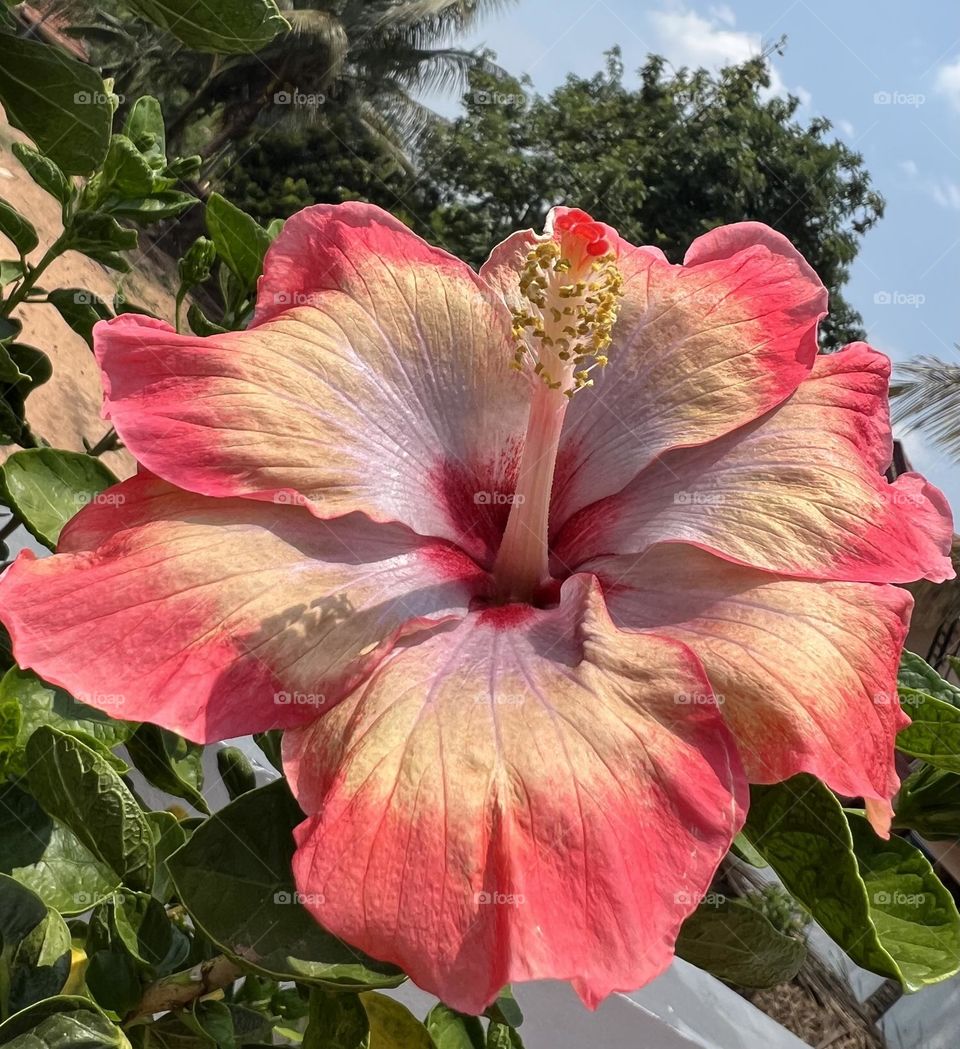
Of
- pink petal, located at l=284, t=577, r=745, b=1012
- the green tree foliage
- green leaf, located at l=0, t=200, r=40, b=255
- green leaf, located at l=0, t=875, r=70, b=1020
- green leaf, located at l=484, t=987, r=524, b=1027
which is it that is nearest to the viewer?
pink petal, located at l=284, t=577, r=745, b=1012

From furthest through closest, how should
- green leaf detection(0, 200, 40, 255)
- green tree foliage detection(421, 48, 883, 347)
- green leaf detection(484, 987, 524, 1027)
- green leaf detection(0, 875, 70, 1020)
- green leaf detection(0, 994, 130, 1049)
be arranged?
green tree foliage detection(421, 48, 883, 347) < green leaf detection(0, 200, 40, 255) < green leaf detection(484, 987, 524, 1027) < green leaf detection(0, 875, 70, 1020) < green leaf detection(0, 994, 130, 1049)


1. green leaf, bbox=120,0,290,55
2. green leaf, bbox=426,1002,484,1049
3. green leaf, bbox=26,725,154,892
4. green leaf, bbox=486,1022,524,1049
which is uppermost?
green leaf, bbox=120,0,290,55

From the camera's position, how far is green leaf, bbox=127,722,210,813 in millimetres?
811

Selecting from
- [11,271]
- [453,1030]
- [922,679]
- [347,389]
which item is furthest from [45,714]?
[11,271]

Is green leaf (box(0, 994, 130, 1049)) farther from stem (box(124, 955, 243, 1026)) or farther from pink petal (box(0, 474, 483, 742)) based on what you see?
pink petal (box(0, 474, 483, 742))

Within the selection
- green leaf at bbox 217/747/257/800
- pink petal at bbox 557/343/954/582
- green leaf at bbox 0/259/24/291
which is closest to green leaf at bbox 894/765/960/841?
pink petal at bbox 557/343/954/582

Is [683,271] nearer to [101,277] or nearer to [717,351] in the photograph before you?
[717,351]

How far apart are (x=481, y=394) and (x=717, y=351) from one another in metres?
0.18

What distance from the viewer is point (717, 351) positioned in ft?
2.38

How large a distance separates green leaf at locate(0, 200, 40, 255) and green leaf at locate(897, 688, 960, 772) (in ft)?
3.47

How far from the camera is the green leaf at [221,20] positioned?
71 centimetres

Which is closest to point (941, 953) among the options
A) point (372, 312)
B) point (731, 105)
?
point (372, 312)

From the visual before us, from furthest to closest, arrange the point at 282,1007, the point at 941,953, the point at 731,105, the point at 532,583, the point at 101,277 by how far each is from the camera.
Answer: the point at 731,105
the point at 101,277
the point at 282,1007
the point at 532,583
the point at 941,953

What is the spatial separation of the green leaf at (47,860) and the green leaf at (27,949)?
19 mm
